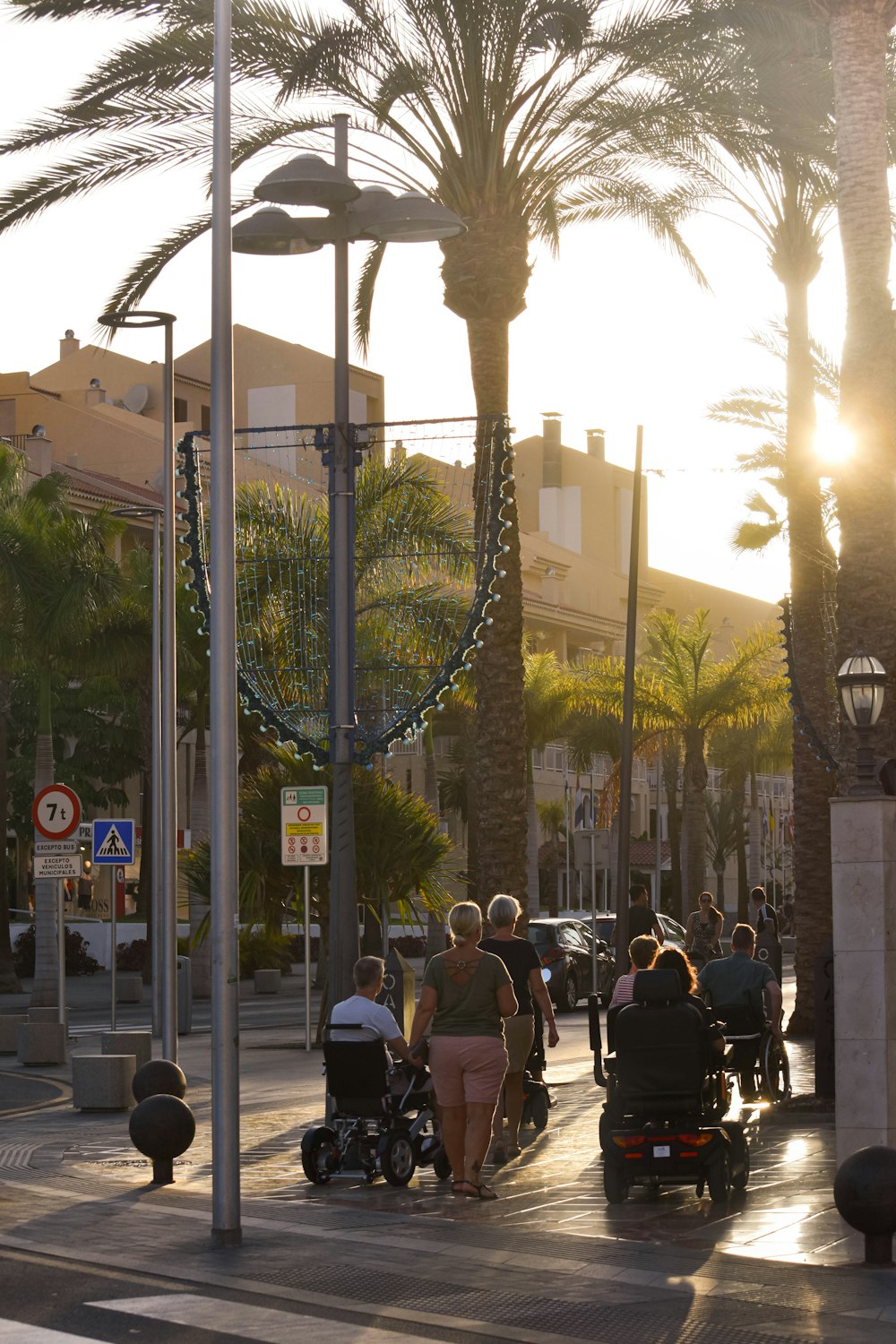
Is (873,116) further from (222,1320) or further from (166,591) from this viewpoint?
(222,1320)

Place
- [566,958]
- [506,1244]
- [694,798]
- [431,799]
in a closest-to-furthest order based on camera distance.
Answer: [506,1244], [566,958], [694,798], [431,799]

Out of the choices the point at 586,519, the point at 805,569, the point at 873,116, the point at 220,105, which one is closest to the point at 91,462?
the point at 586,519

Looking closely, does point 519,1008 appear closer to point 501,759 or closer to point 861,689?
point 861,689

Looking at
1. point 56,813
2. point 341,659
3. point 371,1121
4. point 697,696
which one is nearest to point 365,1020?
point 371,1121

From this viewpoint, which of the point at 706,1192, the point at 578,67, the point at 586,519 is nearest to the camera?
the point at 706,1192

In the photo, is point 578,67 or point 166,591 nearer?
point 578,67

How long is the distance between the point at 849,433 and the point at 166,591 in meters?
8.80

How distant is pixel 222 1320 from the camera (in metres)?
8.38

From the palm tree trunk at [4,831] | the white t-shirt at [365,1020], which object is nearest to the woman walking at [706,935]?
the white t-shirt at [365,1020]

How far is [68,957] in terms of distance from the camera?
48.6 m

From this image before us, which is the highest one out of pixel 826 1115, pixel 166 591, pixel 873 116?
pixel 873 116

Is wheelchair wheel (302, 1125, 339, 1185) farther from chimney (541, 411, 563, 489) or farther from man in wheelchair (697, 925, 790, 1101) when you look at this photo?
chimney (541, 411, 563, 489)

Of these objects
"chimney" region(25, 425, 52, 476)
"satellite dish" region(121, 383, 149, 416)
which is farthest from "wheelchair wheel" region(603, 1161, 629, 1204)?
"satellite dish" region(121, 383, 149, 416)

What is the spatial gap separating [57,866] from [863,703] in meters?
13.0
